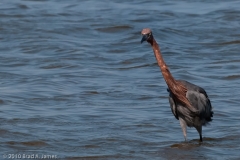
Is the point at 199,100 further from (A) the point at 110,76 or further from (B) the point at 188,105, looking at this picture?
(A) the point at 110,76

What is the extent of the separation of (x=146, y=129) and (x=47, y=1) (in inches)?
430

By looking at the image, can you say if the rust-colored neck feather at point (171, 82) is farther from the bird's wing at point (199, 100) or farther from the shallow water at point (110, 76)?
the shallow water at point (110, 76)

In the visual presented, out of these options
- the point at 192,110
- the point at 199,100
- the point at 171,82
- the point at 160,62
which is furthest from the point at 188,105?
the point at 160,62

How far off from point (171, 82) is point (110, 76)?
139 inches

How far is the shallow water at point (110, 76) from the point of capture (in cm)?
755

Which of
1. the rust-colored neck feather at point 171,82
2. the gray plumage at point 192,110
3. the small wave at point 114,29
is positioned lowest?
the small wave at point 114,29

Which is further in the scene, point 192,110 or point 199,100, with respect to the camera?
point 199,100

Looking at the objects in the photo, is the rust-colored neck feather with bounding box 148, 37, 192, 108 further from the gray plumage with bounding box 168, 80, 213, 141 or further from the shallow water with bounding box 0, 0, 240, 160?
the shallow water with bounding box 0, 0, 240, 160

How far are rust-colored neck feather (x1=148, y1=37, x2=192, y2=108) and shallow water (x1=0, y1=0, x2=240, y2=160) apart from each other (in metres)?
0.48

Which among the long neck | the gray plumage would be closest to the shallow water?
the gray plumage

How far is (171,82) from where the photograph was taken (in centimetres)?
762

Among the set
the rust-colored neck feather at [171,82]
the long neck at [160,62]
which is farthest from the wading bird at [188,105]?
the long neck at [160,62]

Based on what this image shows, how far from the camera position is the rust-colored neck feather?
7504 mm

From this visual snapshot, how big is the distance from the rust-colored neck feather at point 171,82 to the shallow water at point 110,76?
0.48 meters
